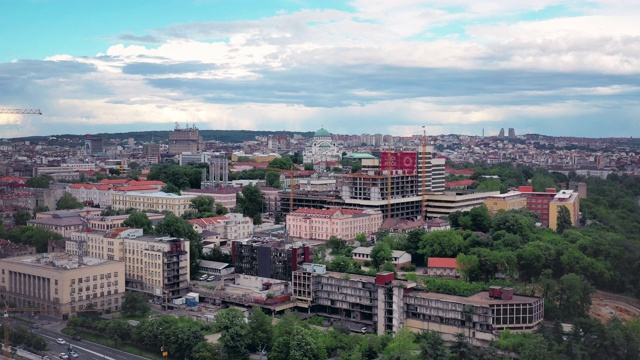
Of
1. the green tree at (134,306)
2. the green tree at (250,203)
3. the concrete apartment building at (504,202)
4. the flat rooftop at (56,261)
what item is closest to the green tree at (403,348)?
the green tree at (134,306)

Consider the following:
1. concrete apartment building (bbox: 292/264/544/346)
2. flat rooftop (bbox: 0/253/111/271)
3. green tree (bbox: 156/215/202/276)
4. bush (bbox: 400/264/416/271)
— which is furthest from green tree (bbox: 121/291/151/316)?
bush (bbox: 400/264/416/271)

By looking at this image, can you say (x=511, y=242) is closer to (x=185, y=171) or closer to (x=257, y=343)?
(x=257, y=343)

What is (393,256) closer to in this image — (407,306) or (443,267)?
(443,267)

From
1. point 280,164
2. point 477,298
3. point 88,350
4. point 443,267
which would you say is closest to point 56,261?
point 88,350

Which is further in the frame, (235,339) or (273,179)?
(273,179)

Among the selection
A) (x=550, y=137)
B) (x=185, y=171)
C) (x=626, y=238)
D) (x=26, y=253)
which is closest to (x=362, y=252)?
(x=626, y=238)

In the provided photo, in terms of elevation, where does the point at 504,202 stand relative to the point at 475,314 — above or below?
above
